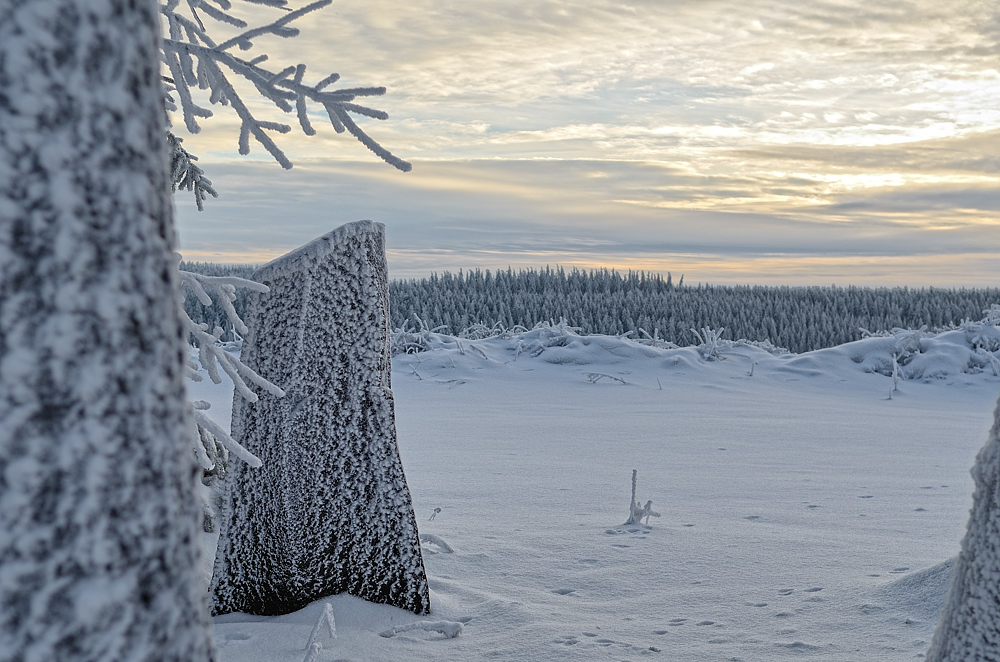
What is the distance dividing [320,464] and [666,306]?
68.8 feet

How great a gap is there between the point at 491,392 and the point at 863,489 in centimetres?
739

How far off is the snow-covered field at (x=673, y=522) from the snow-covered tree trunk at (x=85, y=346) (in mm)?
2613

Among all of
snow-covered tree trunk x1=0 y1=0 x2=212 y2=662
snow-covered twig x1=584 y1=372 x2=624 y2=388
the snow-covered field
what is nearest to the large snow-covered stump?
Answer: the snow-covered field

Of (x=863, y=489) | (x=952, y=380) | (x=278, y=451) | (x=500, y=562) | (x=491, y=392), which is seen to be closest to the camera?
(x=278, y=451)

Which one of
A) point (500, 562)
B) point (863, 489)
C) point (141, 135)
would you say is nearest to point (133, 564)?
point (141, 135)

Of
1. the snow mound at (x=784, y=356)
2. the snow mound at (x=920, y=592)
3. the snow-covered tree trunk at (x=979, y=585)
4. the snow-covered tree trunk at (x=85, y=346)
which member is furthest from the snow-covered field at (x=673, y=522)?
the snow-covered tree trunk at (x=85, y=346)

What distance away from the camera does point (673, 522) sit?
576 centimetres

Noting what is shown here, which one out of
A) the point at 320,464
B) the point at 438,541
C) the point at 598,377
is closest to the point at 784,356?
the point at 598,377

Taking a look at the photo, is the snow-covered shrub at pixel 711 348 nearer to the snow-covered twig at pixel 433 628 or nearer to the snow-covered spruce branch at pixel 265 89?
the snow-covered twig at pixel 433 628

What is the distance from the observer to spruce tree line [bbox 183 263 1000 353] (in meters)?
23.3

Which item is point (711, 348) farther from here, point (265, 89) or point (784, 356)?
point (265, 89)

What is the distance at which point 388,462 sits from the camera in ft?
13.7

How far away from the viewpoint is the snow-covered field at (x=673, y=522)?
145 inches

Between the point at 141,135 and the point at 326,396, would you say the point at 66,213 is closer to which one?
the point at 141,135
